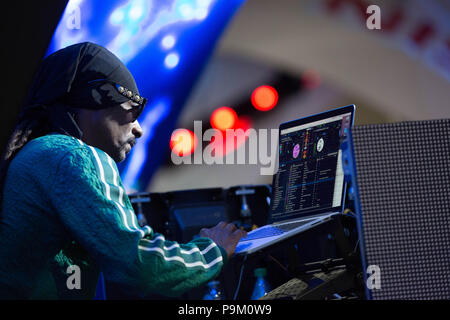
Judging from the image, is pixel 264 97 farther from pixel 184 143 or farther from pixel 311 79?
pixel 184 143

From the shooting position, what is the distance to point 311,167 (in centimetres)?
245

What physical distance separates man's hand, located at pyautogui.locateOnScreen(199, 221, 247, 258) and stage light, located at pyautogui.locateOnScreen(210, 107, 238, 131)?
13.8 feet

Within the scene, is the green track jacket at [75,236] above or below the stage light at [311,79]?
below

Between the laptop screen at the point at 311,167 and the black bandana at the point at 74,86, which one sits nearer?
the black bandana at the point at 74,86

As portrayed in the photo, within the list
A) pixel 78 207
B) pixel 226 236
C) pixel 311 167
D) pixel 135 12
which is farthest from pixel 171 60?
pixel 78 207

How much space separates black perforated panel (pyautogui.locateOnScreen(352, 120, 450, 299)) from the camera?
1.65 meters

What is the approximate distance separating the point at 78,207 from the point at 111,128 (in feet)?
1.55

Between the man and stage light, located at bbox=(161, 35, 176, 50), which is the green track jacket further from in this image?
stage light, located at bbox=(161, 35, 176, 50)

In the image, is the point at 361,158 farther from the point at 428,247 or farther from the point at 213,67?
the point at 213,67

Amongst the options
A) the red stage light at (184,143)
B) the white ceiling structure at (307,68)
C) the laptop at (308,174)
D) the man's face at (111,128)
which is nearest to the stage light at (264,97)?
the white ceiling structure at (307,68)

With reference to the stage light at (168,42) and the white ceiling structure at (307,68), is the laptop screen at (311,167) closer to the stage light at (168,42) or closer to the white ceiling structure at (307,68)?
the stage light at (168,42)

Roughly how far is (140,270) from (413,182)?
81cm

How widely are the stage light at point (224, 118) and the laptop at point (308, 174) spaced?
142 inches

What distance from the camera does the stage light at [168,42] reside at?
3883 mm
